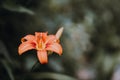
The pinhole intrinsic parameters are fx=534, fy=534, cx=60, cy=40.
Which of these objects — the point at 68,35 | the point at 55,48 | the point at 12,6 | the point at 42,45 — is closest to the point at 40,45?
the point at 42,45

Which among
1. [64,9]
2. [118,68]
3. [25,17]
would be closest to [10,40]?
[25,17]

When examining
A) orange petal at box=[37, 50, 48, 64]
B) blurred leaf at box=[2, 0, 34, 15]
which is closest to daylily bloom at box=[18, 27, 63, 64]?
orange petal at box=[37, 50, 48, 64]

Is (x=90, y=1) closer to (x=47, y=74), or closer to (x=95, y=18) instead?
(x=95, y=18)

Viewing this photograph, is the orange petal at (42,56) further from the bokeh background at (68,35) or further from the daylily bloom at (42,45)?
the bokeh background at (68,35)

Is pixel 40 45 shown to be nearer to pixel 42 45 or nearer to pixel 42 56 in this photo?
pixel 42 45

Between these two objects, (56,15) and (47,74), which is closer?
(47,74)

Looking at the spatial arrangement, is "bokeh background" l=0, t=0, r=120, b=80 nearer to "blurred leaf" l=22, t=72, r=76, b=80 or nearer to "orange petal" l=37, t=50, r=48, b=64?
"blurred leaf" l=22, t=72, r=76, b=80

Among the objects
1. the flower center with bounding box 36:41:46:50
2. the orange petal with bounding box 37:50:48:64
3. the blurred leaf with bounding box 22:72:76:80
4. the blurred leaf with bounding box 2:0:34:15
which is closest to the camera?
the orange petal with bounding box 37:50:48:64
